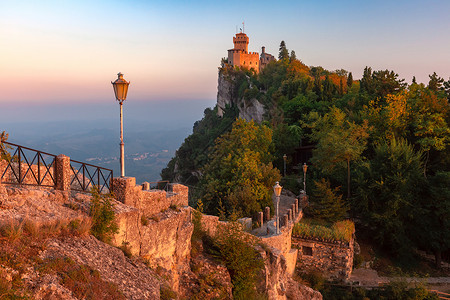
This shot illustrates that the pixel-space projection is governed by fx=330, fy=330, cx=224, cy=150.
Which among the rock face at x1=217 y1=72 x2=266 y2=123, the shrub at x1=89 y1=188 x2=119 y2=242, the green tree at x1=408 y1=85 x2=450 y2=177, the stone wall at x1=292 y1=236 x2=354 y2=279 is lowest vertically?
the stone wall at x1=292 y1=236 x2=354 y2=279

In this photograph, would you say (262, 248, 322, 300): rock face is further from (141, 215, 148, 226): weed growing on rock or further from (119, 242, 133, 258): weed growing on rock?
(119, 242, 133, 258): weed growing on rock

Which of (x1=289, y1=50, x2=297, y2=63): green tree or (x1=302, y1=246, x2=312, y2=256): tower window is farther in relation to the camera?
(x1=289, y1=50, x2=297, y2=63): green tree

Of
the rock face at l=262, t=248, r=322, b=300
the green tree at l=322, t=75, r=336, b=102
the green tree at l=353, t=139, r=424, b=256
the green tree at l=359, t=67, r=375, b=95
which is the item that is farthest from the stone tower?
the rock face at l=262, t=248, r=322, b=300

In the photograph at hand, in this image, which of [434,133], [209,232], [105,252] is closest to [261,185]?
[209,232]

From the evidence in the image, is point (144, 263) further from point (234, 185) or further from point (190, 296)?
point (234, 185)

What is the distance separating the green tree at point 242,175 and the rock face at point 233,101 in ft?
102

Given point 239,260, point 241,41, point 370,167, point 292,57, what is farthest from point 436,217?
point 241,41

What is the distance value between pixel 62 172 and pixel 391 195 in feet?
70.4

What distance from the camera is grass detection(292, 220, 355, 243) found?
19611mm

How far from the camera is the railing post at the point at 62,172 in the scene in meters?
8.26

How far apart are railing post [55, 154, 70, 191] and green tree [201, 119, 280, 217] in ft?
32.9

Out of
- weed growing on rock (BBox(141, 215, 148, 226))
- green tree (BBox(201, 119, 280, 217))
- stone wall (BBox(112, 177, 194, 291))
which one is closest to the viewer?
stone wall (BBox(112, 177, 194, 291))

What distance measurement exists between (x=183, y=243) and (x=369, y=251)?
18519 millimetres

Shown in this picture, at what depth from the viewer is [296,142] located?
35188 mm
